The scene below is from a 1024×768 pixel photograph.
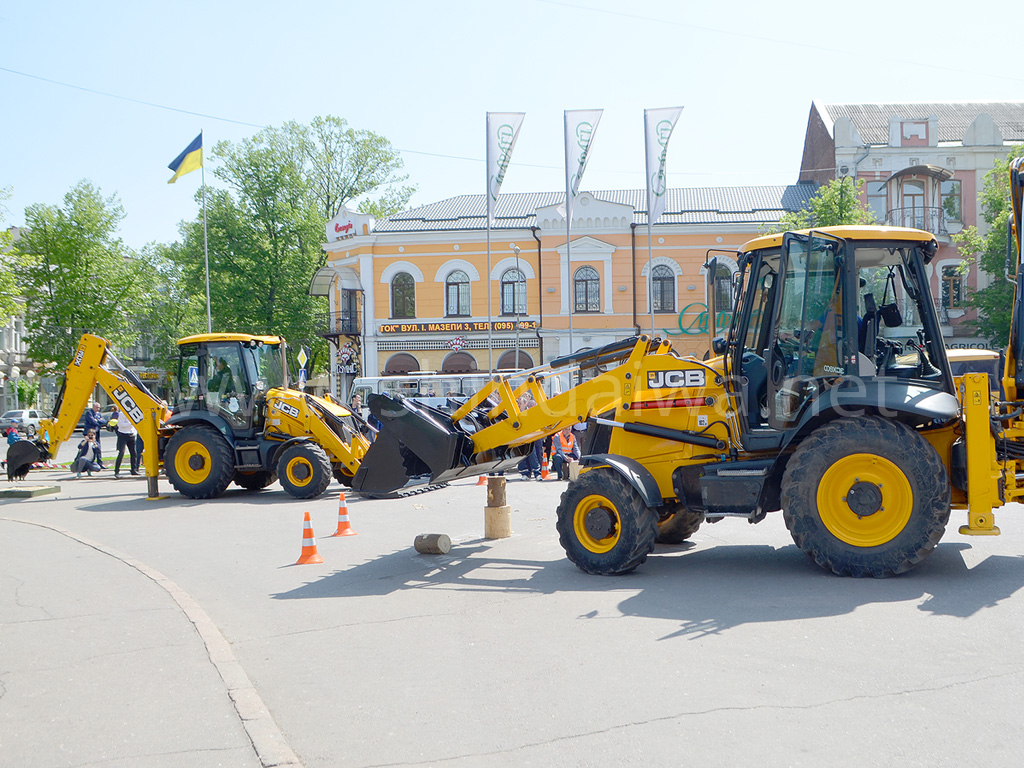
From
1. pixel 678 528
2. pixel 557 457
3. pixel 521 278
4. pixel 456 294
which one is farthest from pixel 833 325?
pixel 456 294

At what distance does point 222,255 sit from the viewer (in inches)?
1906

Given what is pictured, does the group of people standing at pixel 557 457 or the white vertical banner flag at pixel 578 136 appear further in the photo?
the white vertical banner flag at pixel 578 136

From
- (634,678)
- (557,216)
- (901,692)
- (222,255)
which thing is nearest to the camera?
(901,692)

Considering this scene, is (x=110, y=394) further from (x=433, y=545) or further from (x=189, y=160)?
(x=189, y=160)

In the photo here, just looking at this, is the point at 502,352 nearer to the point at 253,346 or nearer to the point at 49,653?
A: the point at 253,346

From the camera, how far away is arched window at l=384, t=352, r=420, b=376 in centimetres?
4231

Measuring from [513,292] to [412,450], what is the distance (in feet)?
108

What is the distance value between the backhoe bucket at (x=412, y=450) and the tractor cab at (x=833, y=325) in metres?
2.86

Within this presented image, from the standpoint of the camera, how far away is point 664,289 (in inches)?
1624

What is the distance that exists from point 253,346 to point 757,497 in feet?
37.1

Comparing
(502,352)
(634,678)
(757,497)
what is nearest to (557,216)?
(502,352)

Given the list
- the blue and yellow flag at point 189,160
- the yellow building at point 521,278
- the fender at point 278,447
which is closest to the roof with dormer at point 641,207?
the yellow building at point 521,278

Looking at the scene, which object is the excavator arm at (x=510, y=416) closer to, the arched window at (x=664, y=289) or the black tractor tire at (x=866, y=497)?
the black tractor tire at (x=866, y=497)

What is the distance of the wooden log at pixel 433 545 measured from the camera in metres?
9.66
